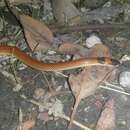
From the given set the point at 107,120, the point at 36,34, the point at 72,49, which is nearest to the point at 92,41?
the point at 72,49

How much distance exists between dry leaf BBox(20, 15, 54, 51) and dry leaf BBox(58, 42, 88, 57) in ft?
0.63

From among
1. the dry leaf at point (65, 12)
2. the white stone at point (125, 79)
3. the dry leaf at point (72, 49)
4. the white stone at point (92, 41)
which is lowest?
the white stone at point (125, 79)


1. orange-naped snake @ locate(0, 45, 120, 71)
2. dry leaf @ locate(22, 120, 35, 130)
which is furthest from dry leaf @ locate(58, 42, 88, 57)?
dry leaf @ locate(22, 120, 35, 130)

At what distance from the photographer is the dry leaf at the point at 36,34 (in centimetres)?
474

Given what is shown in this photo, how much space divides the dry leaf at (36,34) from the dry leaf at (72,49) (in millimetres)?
191

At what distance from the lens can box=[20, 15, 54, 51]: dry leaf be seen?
474cm

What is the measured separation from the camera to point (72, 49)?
15.4 feet

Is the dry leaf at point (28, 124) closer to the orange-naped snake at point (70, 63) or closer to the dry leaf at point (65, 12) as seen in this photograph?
the orange-naped snake at point (70, 63)

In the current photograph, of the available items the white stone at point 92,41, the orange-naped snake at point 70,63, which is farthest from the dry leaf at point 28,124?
the white stone at point 92,41

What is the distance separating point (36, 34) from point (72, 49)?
1.70 ft

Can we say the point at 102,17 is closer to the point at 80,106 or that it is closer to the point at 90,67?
the point at 90,67

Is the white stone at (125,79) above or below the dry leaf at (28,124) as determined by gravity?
above

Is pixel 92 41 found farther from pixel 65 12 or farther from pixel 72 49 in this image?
pixel 65 12

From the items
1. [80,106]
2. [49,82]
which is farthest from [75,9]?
[80,106]
